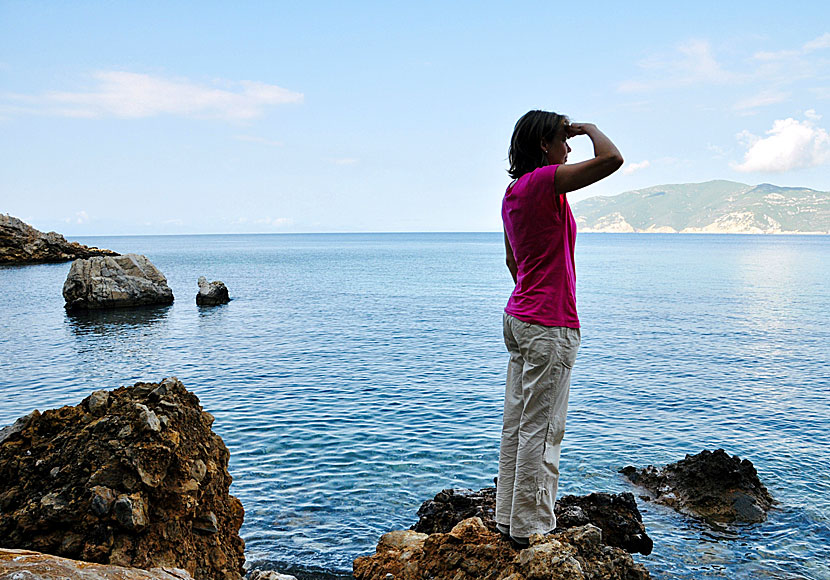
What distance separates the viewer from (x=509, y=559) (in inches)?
194

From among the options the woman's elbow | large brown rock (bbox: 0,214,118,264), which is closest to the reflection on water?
the woman's elbow

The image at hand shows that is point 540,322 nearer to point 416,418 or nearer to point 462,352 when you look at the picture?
point 416,418

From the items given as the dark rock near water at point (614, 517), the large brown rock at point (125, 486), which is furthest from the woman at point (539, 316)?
the large brown rock at point (125, 486)

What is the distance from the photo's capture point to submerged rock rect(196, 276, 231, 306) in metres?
41.5

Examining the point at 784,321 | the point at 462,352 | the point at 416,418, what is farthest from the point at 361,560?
the point at 784,321

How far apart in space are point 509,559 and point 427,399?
41.0ft

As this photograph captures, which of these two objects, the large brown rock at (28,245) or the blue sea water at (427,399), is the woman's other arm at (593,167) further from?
the large brown rock at (28,245)

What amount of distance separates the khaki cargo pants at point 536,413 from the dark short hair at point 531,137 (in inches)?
49.1

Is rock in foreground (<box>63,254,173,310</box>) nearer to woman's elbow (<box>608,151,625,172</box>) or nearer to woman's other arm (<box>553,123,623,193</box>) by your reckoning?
woman's other arm (<box>553,123,623,193</box>)

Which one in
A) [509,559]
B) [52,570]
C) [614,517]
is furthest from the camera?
[614,517]

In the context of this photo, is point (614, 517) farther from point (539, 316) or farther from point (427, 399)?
point (427, 399)

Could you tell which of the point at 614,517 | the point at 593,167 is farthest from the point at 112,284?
the point at 593,167

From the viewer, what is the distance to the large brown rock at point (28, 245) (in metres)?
79.8

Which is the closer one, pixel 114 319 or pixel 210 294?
pixel 114 319
